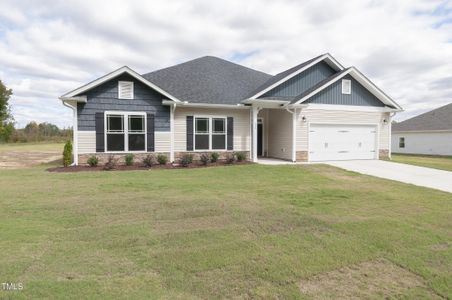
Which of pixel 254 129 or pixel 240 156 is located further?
pixel 254 129

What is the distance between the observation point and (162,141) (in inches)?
538

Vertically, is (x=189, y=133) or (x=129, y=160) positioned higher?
(x=189, y=133)

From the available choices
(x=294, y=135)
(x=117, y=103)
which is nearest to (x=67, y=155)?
(x=117, y=103)

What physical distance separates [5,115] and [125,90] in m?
41.7

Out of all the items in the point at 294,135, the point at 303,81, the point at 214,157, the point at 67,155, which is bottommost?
the point at 214,157

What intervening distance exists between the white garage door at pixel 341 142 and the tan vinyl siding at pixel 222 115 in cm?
337

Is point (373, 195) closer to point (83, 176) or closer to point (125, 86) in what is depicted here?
point (83, 176)

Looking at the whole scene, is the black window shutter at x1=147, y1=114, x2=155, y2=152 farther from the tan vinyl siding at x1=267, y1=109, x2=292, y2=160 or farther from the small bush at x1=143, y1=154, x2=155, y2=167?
the tan vinyl siding at x1=267, y1=109, x2=292, y2=160

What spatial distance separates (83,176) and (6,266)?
7.21m

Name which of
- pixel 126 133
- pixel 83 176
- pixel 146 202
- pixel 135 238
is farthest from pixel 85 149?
pixel 135 238

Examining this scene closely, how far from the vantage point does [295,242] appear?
4.18 meters

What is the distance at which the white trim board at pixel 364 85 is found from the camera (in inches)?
566

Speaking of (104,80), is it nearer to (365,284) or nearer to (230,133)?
(230,133)

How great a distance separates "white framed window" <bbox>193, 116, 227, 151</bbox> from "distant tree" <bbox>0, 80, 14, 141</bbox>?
40558 mm
